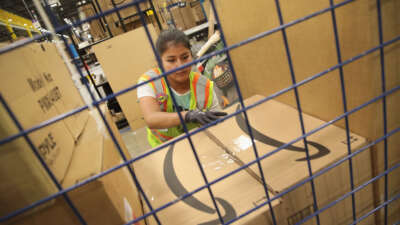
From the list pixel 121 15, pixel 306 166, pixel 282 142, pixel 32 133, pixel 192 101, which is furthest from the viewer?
pixel 121 15

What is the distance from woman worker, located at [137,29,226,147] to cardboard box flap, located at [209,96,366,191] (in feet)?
0.51

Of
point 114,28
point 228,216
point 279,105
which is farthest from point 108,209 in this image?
point 114,28

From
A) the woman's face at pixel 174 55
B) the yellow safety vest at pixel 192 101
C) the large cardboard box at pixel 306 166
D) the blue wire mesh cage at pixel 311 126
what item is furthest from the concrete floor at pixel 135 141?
the large cardboard box at pixel 306 166

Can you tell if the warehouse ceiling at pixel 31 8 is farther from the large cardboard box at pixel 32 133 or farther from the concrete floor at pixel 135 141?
the concrete floor at pixel 135 141

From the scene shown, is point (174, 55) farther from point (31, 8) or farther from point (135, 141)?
point (31, 8)

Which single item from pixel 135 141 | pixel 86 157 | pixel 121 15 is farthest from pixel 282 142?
pixel 121 15

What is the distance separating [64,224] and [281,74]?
3.22ft

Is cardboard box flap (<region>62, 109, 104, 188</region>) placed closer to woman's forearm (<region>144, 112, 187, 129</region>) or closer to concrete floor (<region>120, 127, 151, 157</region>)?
woman's forearm (<region>144, 112, 187, 129</region>)

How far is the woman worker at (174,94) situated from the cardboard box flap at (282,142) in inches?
6.2

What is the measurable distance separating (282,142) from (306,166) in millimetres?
170

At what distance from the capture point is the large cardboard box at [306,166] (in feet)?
2.32

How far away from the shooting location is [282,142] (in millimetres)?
893

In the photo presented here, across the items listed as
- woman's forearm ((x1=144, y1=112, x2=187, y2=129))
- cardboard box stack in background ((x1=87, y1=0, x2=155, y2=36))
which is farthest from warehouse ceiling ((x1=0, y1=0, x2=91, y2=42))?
woman's forearm ((x1=144, y1=112, x2=187, y2=129))

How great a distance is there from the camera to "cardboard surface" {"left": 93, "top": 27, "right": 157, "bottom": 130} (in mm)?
2812
